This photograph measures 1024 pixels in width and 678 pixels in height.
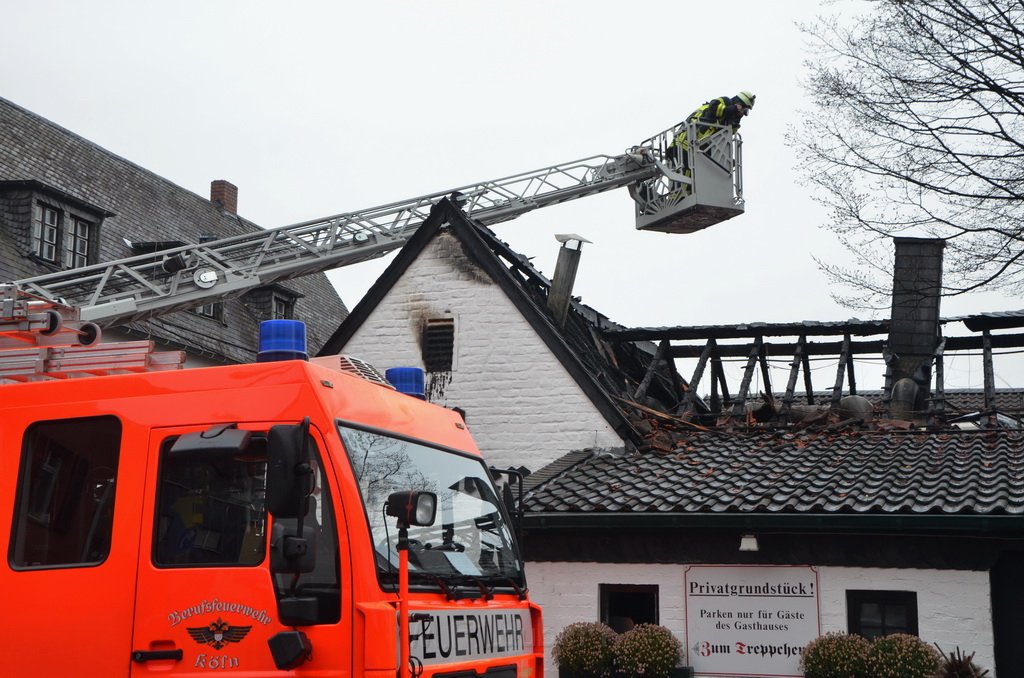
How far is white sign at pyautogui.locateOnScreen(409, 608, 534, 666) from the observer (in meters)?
5.89

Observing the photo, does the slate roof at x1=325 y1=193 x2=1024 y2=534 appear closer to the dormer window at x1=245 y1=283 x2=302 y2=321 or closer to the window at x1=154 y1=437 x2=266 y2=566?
the window at x1=154 y1=437 x2=266 y2=566

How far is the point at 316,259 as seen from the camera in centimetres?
2048

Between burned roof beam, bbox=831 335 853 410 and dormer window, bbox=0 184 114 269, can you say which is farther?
dormer window, bbox=0 184 114 269

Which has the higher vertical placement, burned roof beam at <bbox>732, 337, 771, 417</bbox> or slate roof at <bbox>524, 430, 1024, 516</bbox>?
burned roof beam at <bbox>732, 337, 771, 417</bbox>

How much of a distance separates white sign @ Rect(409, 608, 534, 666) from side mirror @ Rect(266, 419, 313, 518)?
918 mm

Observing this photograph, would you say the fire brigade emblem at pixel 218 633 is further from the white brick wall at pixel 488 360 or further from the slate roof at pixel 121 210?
the slate roof at pixel 121 210

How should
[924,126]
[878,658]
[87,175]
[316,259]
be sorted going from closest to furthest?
1. [878,658]
2. [924,126]
3. [316,259]
4. [87,175]

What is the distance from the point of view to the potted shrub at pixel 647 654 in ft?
38.1

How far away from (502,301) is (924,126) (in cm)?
630

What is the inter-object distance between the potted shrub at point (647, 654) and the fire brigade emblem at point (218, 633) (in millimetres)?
6756

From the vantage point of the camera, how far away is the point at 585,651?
1180 centimetres

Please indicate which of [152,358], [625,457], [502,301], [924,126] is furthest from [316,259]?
[152,358]

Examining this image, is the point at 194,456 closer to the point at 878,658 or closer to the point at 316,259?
the point at 878,658

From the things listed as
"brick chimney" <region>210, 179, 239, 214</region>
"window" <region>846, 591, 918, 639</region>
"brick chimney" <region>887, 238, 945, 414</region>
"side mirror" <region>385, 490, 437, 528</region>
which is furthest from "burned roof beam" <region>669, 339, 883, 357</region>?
"brick chimney" <region>210, 179, 239, 214</region>
